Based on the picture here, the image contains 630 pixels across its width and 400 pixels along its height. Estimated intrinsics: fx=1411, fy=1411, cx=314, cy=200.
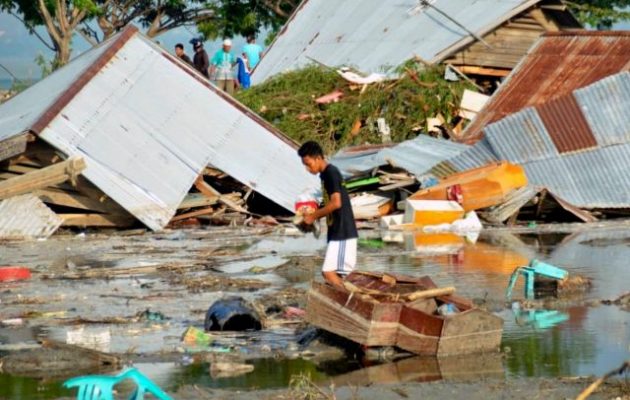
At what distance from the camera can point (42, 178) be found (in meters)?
19.0

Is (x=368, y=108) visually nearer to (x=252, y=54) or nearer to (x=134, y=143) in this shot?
(x=134, y=143)

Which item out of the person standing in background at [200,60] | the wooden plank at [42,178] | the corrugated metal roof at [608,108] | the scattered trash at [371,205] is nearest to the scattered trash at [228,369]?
the wooden plank at [42,178]

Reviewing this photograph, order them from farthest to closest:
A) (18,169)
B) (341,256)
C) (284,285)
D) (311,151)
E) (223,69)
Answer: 1. (223,69)
2. (18,169)
3. (284,285)
4. (341,256)
5. (311,151)

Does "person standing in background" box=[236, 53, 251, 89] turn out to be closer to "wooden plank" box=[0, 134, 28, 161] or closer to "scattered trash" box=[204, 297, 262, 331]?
"wooden plank" box=[0, 134, 28, 161]

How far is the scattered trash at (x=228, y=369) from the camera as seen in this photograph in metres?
9.57

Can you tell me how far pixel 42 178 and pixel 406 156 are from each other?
5.66 metres

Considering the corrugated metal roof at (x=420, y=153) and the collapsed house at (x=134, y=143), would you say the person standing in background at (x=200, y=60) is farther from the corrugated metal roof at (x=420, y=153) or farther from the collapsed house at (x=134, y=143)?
the corrugated metal roof at (x=420, y=153)

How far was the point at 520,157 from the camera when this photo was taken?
2078 cm

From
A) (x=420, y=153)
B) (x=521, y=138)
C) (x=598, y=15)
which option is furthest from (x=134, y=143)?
(x=598, y=15)

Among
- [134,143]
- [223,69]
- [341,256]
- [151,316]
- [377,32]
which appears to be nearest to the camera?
[341,256]

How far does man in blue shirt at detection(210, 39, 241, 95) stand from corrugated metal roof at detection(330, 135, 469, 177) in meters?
7.43

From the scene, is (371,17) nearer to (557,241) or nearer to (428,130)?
(428,130)

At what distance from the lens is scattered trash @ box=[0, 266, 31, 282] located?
1459 cm

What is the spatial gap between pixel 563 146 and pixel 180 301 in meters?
9.23
